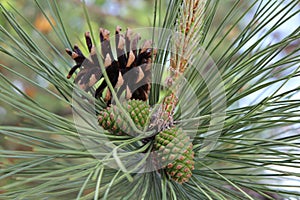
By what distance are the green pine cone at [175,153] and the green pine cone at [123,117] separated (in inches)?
1.2

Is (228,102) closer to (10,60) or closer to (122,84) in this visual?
(122,84)

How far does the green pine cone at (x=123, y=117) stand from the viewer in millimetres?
458

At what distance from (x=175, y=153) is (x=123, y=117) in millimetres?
72

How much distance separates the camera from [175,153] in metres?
0.45

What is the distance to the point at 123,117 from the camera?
46 cm

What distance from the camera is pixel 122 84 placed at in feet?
1.58

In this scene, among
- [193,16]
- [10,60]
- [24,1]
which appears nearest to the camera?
[193,16]

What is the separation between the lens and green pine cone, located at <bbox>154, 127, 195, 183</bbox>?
1.47ft

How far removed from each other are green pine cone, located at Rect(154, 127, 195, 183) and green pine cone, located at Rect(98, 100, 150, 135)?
3 centimetres

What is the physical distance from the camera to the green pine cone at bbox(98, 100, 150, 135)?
46 centimetres

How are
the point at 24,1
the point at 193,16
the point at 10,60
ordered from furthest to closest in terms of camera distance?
the point at 24,1 → the point at 10,60 → the point at 193,16

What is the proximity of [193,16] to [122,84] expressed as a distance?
117 mm

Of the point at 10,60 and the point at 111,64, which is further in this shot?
the point at 10,60

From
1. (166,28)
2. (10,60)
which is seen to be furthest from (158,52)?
(10,60)
